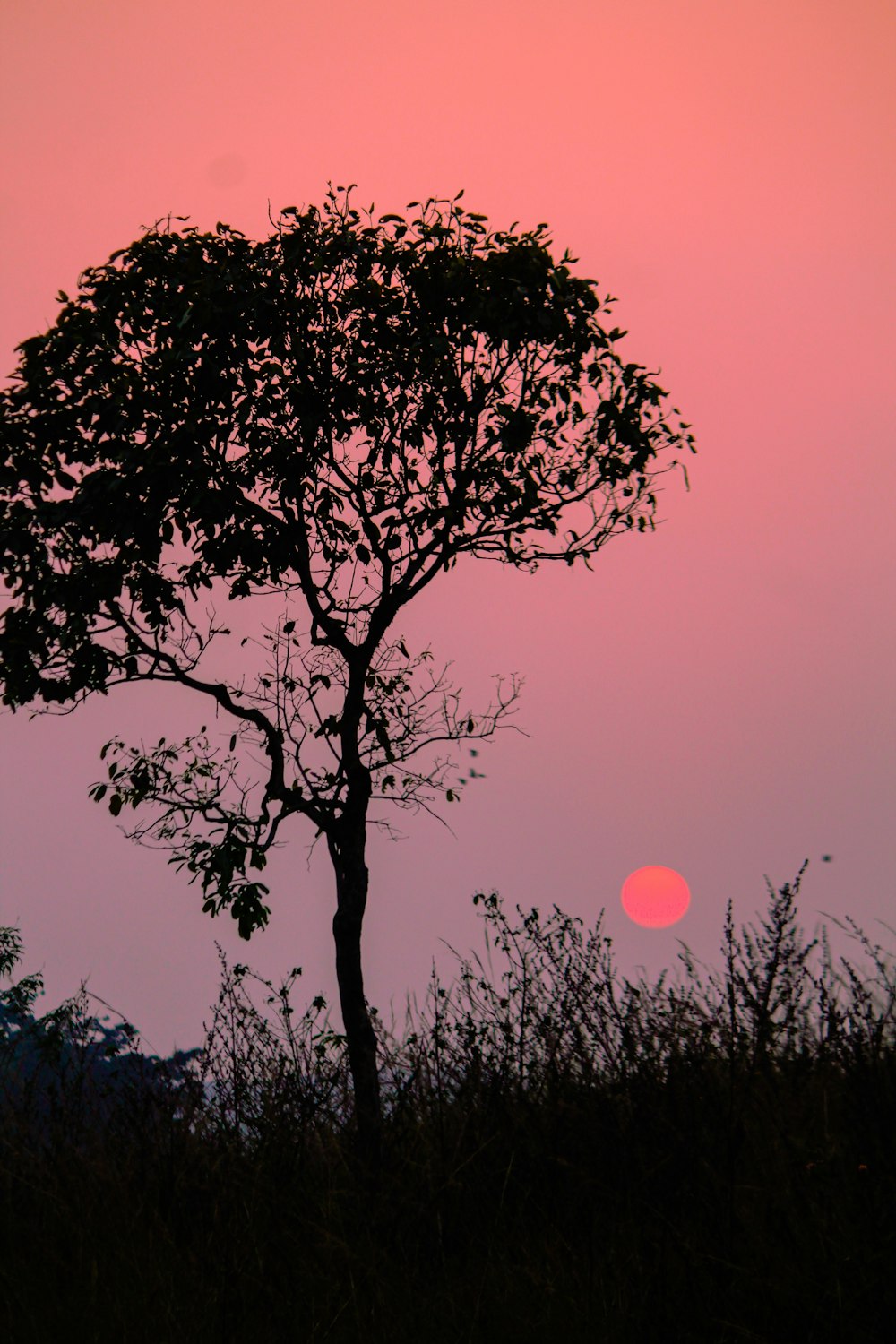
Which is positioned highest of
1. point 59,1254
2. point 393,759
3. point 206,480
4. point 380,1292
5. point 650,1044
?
point 206,480

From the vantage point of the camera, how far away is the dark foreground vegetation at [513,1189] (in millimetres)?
5070

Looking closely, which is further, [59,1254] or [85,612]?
[85,612]

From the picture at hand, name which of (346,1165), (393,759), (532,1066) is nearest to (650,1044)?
(532,1066)

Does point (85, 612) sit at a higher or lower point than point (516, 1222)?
higher

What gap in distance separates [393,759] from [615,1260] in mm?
7253

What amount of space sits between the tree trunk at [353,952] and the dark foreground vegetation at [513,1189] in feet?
8.61

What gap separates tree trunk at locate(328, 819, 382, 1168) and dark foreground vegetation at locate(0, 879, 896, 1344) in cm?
263

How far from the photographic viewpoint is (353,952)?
1193 cm

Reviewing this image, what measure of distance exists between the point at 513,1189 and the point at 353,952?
5364 mm

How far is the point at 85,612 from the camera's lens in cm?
1144

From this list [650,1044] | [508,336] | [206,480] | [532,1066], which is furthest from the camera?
[508,336]

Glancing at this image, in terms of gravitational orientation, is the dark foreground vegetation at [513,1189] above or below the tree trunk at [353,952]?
below

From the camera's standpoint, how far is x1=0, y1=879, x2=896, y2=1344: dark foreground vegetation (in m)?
5.07

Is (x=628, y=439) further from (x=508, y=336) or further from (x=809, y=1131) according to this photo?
(x=809, y=1131)
